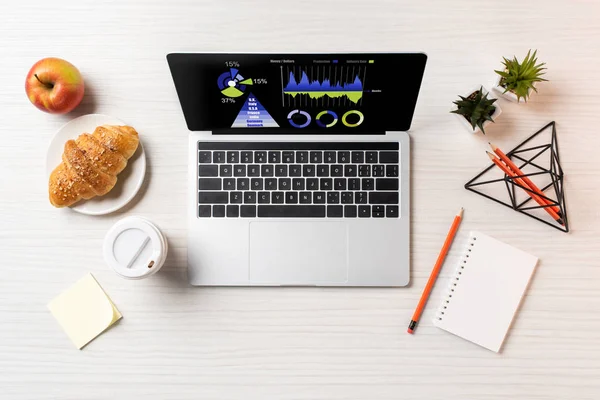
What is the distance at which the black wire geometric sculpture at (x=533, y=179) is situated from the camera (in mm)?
868

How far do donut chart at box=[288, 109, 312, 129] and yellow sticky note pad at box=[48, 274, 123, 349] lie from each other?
1.45 feet

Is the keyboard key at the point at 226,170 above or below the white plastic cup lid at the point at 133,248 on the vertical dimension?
above

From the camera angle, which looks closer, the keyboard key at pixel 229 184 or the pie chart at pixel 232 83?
the pie chart at pixel 232 83

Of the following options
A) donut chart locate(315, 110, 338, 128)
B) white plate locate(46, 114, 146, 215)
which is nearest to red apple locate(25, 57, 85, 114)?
white plate locate(46, 114, 146, 215)

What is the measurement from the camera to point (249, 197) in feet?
2.84

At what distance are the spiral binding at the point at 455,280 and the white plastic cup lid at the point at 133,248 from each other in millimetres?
483

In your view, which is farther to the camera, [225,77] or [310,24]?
[310,24]

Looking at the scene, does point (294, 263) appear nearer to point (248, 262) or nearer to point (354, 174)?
point (248, 262)

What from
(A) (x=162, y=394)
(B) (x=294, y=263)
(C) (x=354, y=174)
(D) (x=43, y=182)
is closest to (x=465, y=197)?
(C) (x=354, y=174)

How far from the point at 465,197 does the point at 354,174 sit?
20 cm

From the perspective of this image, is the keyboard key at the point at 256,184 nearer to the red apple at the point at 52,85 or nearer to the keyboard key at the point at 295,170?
the keyboard key at the point at 295,170

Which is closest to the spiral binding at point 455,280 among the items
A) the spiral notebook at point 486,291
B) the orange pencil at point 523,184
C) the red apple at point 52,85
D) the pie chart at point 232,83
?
the spiral notebook at point 486,291

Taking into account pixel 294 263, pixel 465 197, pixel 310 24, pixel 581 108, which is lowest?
pixel 294 263

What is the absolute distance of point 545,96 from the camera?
890 mm
